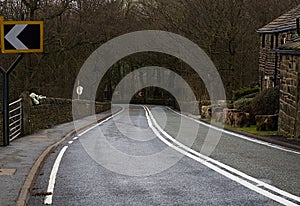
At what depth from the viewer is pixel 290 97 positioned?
1759 cm

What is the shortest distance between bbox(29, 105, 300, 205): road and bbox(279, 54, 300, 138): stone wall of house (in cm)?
211

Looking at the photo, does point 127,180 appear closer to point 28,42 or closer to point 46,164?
point 46,164

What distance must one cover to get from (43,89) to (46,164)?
75.6 feet

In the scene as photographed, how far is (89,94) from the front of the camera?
4469cm

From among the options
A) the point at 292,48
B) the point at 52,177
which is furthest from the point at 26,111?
the point at 292,48

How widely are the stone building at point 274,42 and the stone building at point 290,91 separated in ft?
25.2

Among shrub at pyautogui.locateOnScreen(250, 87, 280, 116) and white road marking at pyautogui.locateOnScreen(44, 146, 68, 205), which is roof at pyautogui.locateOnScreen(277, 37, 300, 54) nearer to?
shrub at pyautogui.locateOnScreen(250, 87, 280, 116)

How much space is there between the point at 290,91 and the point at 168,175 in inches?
367

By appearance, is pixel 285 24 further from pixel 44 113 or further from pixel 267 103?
pixel 44 113

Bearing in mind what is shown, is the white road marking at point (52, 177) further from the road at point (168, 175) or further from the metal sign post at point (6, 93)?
the metal sign post at point (6, 93)

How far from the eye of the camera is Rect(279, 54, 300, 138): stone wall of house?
16672 millimetres

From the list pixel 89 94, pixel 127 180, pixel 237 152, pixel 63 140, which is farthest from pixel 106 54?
pixel 127 180

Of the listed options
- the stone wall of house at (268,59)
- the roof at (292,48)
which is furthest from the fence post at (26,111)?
the stone wall of house at (268,59)

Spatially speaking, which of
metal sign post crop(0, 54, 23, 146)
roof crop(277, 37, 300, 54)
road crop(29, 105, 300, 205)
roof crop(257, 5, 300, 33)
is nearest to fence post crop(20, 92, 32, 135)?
road crop(29, 105, 300, 205)
